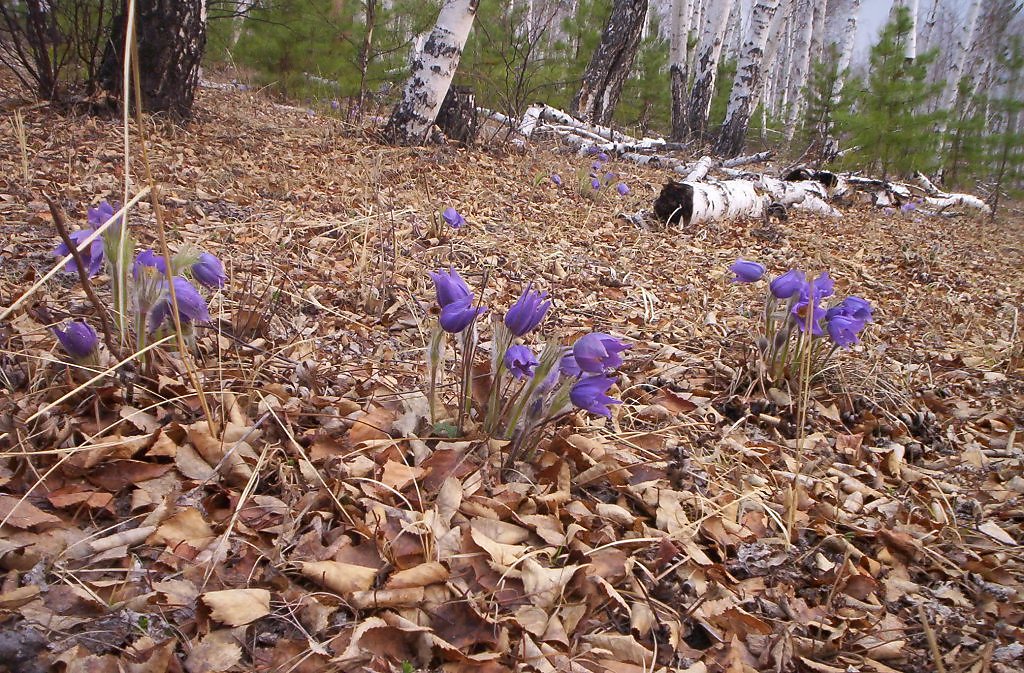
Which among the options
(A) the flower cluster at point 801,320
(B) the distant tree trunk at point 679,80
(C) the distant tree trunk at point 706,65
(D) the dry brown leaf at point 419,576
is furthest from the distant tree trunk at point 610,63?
(D) the dry brown leaf at point 419,576

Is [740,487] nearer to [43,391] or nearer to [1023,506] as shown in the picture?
[1023,506]

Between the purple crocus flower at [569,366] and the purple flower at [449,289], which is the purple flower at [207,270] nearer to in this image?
the purple flower at [449,289]

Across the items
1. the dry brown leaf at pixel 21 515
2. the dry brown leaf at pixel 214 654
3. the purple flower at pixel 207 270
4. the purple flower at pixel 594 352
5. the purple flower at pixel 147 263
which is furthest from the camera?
the purple flower at pixel 207 270

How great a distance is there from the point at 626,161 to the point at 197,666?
7.04 metres

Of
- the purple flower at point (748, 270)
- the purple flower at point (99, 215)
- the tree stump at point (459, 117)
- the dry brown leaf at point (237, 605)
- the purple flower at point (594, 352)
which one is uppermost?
the tree stump at point (459, 117)

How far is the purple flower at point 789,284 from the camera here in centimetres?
182

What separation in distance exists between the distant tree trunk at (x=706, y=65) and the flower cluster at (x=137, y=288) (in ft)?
27.5

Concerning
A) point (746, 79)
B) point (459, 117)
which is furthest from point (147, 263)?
point (746, 79)

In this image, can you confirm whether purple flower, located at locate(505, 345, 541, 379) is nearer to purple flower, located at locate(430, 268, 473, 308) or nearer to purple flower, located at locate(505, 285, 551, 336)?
purple flower, located at locate(505, 285, 551, 336)

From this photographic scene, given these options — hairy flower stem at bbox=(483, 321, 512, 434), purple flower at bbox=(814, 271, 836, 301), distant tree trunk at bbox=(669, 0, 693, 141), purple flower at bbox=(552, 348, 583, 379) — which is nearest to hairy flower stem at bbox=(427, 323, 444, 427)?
hairy flower stem at bbox=(483, 321, 512, 434)

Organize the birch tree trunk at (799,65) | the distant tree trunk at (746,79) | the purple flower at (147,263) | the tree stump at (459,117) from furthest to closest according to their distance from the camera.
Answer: the birch tree trunk at (799,65), the distant tree trunk at (746,79), the tree stump at (459,117), the purple flower at (147,263)

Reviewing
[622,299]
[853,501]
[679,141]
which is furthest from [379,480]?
[679,141]

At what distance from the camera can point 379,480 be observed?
4.13 feet

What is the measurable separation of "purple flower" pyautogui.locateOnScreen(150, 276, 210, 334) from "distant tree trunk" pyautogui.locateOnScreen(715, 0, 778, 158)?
8.30m
